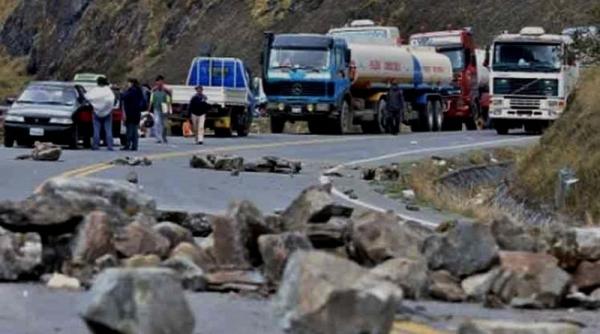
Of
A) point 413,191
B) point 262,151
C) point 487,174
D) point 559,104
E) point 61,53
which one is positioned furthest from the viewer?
point 61,53

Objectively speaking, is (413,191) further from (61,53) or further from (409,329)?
(61,53)

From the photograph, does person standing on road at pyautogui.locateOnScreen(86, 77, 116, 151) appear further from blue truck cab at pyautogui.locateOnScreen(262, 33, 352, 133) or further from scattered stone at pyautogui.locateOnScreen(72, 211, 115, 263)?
scattered stone at pyautogui.locateOnScreen(72, 211, 115, 263)

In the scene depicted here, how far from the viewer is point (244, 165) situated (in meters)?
27.4

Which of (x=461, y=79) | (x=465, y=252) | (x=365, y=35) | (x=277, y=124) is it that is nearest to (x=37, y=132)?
(x=277, y=124)

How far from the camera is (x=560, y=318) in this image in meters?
10.6

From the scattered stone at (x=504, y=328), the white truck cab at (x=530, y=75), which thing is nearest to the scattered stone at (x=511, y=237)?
the scattered stone at (x=504, y=328)

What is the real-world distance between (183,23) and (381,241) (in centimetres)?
7291

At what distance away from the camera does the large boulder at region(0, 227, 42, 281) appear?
11.6 metres

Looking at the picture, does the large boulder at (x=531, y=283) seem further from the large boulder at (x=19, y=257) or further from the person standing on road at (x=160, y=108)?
the person standing on road at (x=160, y=108)

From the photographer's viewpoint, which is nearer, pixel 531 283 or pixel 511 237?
pixel 531 283

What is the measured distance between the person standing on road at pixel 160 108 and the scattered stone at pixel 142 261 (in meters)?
26.8

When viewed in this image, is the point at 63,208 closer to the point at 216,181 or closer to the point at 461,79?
the point at 216,181

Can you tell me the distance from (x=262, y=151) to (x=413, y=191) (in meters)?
10.8

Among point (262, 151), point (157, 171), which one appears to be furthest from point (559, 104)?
point (157, 171)
